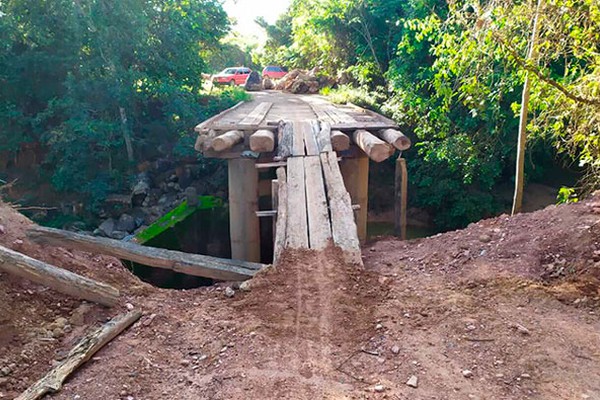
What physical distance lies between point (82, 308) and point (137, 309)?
0.37 m

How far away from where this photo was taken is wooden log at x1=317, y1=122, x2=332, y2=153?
21.1 feet

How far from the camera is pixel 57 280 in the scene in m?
3.27

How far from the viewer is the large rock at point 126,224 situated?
430 inches

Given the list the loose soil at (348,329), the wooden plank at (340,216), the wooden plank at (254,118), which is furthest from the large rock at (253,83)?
the loose soil at (348,329)

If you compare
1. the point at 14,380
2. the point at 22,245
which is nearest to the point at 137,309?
the point at 14,380

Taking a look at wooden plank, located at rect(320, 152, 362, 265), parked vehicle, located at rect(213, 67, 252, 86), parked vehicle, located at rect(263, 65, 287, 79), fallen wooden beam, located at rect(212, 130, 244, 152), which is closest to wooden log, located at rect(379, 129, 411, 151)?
wooden plank, located at rect(320, 152, 362, 265)

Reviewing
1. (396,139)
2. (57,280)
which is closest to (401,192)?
(396,139)

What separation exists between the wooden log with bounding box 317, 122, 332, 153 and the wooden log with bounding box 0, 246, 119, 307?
3785 millimetres

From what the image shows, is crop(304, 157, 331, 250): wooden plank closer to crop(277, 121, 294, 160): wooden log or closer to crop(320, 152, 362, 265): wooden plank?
crop(320, 152, 362, 265): wooden plank

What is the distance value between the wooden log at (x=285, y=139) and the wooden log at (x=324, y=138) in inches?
16.6

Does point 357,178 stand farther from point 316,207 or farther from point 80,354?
point 80,354

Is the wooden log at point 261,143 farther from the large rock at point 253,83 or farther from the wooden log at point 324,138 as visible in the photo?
the large rock at point 253,83

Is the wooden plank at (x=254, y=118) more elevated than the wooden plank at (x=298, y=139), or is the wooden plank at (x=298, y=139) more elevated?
the wooden plank at (x=254, y=118)

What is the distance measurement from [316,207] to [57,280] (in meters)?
2.50
